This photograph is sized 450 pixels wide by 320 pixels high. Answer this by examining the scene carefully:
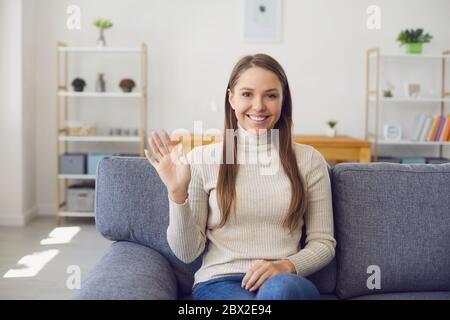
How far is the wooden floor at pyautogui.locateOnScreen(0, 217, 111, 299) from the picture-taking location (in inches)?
115

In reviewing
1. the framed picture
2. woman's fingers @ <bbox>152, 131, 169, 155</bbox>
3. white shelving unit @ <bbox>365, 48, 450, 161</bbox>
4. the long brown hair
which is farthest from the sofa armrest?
the framed picture

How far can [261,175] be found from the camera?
1.71 m

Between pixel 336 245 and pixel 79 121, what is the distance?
10.7ft

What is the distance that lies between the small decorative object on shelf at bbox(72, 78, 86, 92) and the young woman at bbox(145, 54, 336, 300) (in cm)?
298

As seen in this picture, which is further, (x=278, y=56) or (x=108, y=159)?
(x=278, y=56)

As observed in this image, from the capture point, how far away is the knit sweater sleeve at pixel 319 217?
167 centimetres

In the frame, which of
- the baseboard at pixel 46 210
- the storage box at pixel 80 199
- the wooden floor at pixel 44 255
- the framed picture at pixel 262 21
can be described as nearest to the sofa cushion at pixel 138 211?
the wooden floor at pixel 44 255

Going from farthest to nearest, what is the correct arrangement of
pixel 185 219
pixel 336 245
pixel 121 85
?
1. pixel 121 85
2. pixel 336 245
3. pixel 185 219

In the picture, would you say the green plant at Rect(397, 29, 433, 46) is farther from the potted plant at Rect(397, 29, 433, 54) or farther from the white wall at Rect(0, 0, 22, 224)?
the white wall at Rect(0, 0, 22, 224)

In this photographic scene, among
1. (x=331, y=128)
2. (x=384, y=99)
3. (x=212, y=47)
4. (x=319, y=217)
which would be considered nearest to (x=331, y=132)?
(x=331, y=128)

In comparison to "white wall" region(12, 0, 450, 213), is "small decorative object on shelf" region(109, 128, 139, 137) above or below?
below

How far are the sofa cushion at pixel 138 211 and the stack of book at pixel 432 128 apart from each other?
3203mm
